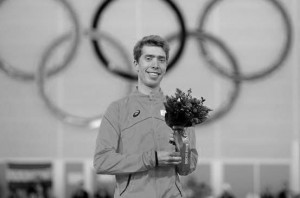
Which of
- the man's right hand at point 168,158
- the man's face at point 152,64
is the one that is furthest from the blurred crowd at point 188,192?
the man's right hand at point 168,158

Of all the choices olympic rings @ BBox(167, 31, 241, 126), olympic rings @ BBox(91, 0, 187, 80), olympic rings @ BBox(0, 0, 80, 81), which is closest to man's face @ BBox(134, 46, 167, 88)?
olympic rings @ BBox(91, 0, 187, 80)

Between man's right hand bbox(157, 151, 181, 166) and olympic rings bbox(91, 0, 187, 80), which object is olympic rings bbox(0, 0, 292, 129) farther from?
man's right hand bbox(157, 151, 181, 166)

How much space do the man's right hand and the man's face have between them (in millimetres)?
410

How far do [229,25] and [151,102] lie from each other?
13.6 m

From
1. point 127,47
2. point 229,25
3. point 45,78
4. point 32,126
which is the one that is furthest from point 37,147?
point 229,25

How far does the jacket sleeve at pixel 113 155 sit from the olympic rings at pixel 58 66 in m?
13.5

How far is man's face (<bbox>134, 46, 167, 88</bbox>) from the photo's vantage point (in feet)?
12.2

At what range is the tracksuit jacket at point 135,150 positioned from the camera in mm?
3664

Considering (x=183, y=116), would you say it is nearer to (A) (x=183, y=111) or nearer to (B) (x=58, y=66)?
(A) (x=183, y=111)

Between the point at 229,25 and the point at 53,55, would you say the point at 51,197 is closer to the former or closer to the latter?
the point at 53,55

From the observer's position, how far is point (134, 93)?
12.7 ft

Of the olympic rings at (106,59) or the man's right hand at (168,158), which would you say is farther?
the olympic rings at (106,59)

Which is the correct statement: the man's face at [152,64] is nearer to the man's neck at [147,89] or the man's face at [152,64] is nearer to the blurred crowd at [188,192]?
the man's neck at [147,89]

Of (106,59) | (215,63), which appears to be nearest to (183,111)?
(106,59)
